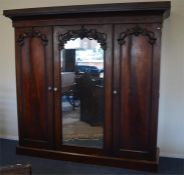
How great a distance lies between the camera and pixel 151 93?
110 inches

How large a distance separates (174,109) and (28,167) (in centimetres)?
222

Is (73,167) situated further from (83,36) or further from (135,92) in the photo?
(83,36)

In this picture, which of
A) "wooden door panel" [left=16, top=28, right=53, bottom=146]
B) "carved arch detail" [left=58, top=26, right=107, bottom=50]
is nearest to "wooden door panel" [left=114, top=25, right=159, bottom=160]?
"carved arch detail" [left=58, top=26, right=107, bottom=50]

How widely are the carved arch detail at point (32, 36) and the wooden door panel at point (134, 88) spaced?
86cm

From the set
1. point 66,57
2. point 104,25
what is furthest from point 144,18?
point 66,57

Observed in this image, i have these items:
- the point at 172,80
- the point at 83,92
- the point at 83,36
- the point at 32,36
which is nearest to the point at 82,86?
the point at 83,92

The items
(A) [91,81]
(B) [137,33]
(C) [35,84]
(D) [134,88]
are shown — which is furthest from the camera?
(C) [35,84]

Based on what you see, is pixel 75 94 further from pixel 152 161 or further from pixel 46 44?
pixel 152 161

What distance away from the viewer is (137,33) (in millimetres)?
2729

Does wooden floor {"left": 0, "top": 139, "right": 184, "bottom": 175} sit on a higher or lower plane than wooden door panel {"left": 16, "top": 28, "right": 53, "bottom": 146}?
lower

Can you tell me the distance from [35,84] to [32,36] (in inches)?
23.0

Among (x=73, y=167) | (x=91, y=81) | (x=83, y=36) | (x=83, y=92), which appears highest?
(x=83, y=36)

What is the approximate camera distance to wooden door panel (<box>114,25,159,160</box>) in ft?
8.98

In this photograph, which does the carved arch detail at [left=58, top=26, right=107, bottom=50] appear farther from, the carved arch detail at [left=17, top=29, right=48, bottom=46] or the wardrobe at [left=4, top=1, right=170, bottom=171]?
the carved arch detail at [left=17, top=29, right=48, bottom=46]
